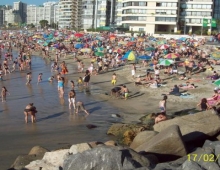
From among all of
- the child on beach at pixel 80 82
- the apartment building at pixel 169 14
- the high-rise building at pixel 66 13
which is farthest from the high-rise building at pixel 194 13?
the child on beach at pixel 80 82

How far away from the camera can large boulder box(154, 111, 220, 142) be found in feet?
33.4

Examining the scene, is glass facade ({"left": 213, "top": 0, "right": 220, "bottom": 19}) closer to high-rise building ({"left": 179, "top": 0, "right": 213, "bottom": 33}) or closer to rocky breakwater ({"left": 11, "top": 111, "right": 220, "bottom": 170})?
high-rise building ({"left": 179, "top": 0, "right": 213, "bottom": 33})

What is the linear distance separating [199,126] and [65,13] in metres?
131

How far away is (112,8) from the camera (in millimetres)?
106562

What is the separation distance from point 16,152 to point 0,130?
2.70 m

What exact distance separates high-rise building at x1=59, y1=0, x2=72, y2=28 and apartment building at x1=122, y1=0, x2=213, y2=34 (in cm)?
5303

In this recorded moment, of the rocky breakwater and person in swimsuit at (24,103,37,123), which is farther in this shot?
person in swimsuit at (24,103,37,123)

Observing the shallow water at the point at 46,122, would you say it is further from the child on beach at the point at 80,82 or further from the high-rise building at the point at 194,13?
the high-rise building at the point at 194,13

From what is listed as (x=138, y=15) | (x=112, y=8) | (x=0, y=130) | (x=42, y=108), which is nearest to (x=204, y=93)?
(x=42, y=108)

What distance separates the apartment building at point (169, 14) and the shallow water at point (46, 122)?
197 ft

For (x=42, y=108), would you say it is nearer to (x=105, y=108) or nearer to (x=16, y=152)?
(x=105, y=108)

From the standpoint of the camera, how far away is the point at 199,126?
10.5 meters

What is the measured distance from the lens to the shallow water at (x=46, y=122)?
11.7 metres
